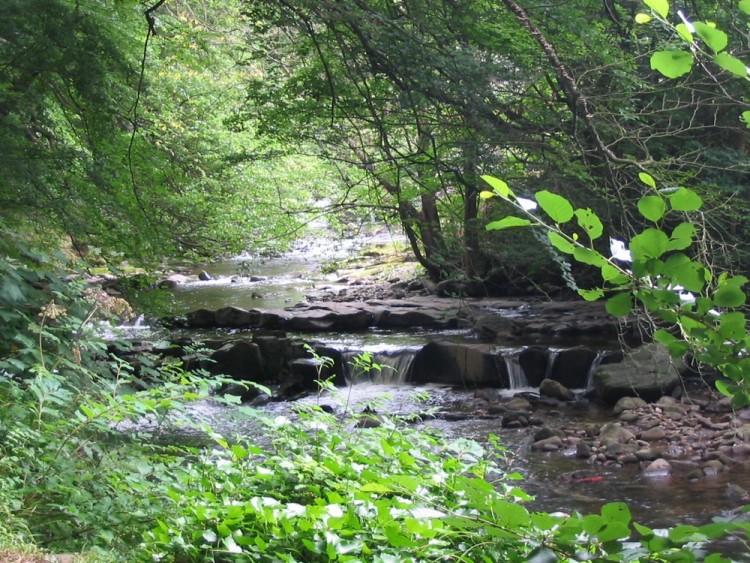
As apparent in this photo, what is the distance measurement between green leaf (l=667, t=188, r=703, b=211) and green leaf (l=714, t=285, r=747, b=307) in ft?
0.53

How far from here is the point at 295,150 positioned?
39.9 ft

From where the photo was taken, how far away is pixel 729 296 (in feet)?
4.62

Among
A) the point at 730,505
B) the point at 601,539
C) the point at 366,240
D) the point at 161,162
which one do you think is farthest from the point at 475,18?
the point at 366,240

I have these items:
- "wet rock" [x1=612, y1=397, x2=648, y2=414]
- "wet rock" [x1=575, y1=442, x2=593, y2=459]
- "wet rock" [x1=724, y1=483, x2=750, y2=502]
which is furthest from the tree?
"wet rock" [x1=612, y1=397, x2=648, y2=414]

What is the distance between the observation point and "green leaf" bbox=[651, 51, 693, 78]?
130cm

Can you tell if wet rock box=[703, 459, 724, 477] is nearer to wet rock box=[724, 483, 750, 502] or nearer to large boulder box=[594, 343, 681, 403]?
wet rock box=[724, 483, 750, 502]

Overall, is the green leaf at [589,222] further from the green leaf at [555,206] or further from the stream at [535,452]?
the stream at [535,452]

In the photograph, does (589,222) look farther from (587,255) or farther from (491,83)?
(491,83)

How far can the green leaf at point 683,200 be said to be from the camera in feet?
4.49

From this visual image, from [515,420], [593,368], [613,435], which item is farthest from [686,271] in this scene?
[593,368]

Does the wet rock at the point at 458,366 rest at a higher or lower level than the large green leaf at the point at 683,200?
lower

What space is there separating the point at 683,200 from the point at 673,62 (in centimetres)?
23

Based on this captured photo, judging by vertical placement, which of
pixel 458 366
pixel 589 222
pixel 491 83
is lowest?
pixel 458 366

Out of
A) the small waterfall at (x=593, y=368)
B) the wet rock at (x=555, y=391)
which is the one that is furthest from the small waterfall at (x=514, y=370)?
the small waterfall at (x=593, y=368)
